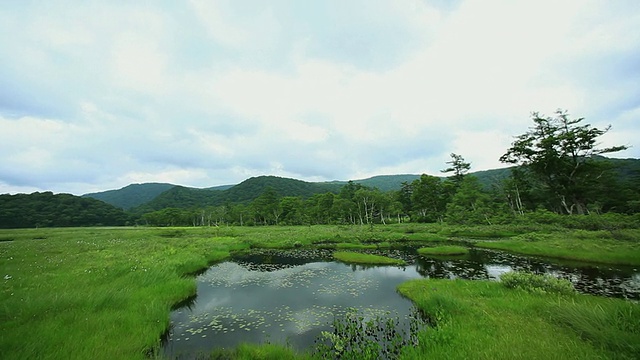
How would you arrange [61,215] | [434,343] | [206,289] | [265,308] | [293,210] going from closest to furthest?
[434,343], [265,308], [206,289], [293,210], [61,215]

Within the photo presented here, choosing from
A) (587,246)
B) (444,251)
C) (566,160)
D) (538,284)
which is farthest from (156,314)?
(566,160)

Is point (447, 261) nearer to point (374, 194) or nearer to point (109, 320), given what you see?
point (109, 320)

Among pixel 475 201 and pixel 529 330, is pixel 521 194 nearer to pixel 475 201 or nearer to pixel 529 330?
pixel 475 201

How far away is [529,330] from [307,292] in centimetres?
1144

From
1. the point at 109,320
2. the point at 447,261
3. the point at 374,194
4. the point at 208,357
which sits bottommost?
the point at 447,261

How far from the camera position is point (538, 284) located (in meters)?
12.7

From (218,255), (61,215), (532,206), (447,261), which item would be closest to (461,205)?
(532,206)

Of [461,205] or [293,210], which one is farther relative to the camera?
[293,210]

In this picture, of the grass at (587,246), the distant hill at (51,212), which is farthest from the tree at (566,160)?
the distant hill at (51,212)

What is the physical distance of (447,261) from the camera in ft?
78.3

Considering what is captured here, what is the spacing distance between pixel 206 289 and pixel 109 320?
7894 millimetres

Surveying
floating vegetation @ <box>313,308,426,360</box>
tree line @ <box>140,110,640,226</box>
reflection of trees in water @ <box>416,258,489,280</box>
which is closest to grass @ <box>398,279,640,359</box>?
floating vegetation @ <box>313,308,426,360</box>

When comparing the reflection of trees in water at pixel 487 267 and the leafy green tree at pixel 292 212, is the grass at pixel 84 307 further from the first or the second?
the leafy green tree at pixel 292 212

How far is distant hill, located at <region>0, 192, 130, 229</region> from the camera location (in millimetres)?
98531
